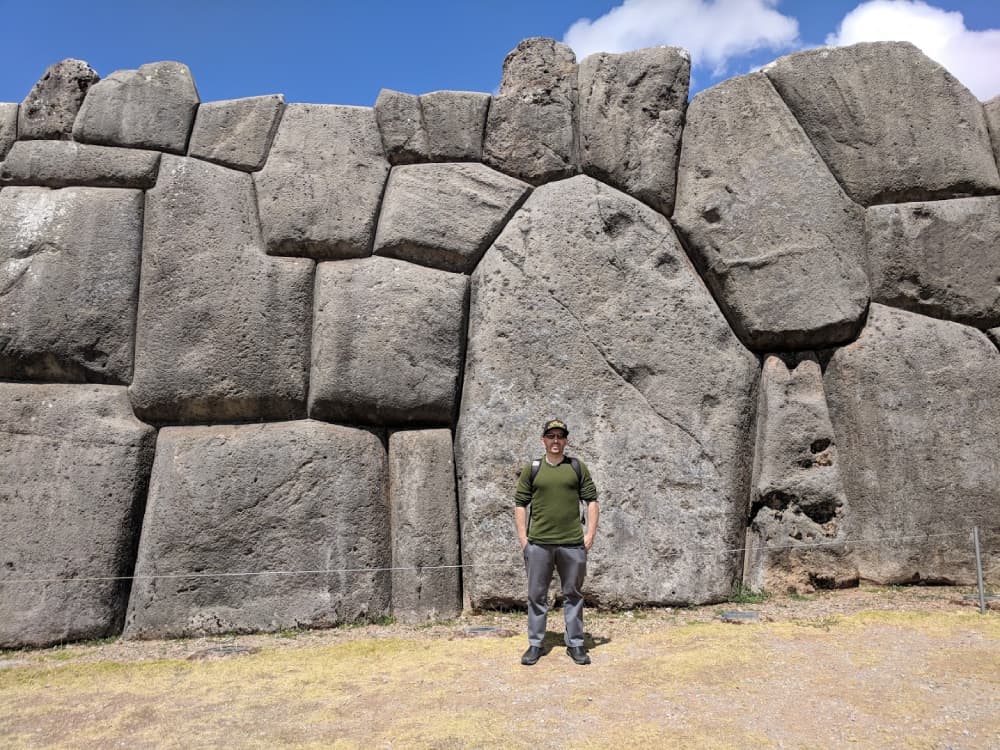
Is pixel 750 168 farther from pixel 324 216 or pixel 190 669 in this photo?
pixel 190 669

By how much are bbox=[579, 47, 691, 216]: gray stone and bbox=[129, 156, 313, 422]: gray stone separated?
227 centimetres

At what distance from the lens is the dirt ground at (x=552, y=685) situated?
2967 mm

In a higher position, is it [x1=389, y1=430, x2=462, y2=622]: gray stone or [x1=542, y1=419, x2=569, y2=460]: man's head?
[x1=542, y1=419, x2=569, y2=460]: man's head

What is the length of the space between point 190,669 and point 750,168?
15.8 feet

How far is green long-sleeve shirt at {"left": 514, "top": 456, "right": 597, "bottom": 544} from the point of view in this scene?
391 centimetres

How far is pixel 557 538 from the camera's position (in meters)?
3.90

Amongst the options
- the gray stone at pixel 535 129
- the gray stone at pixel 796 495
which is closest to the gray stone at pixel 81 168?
the gray stone at pixel 535 129

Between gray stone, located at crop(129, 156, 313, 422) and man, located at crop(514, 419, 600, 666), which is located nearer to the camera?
man, located at crop(514, 419, 600, 666)

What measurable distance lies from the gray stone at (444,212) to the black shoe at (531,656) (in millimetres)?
2648

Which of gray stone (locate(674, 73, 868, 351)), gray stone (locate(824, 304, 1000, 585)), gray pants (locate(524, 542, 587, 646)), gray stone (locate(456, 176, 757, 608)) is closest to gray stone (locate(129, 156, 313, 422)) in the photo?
gray stone (locate(456, 176, 757, 608))

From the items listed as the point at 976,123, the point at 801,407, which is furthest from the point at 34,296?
the point at 976,123

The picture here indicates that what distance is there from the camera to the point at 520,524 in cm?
395

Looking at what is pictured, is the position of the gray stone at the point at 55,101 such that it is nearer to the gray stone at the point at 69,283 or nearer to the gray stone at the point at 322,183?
the gray stone at the point at 69,283

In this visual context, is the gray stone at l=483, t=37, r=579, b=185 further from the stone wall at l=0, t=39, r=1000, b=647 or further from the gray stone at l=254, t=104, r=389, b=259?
the gray stone at l=254, t=104, r=389, b=259
